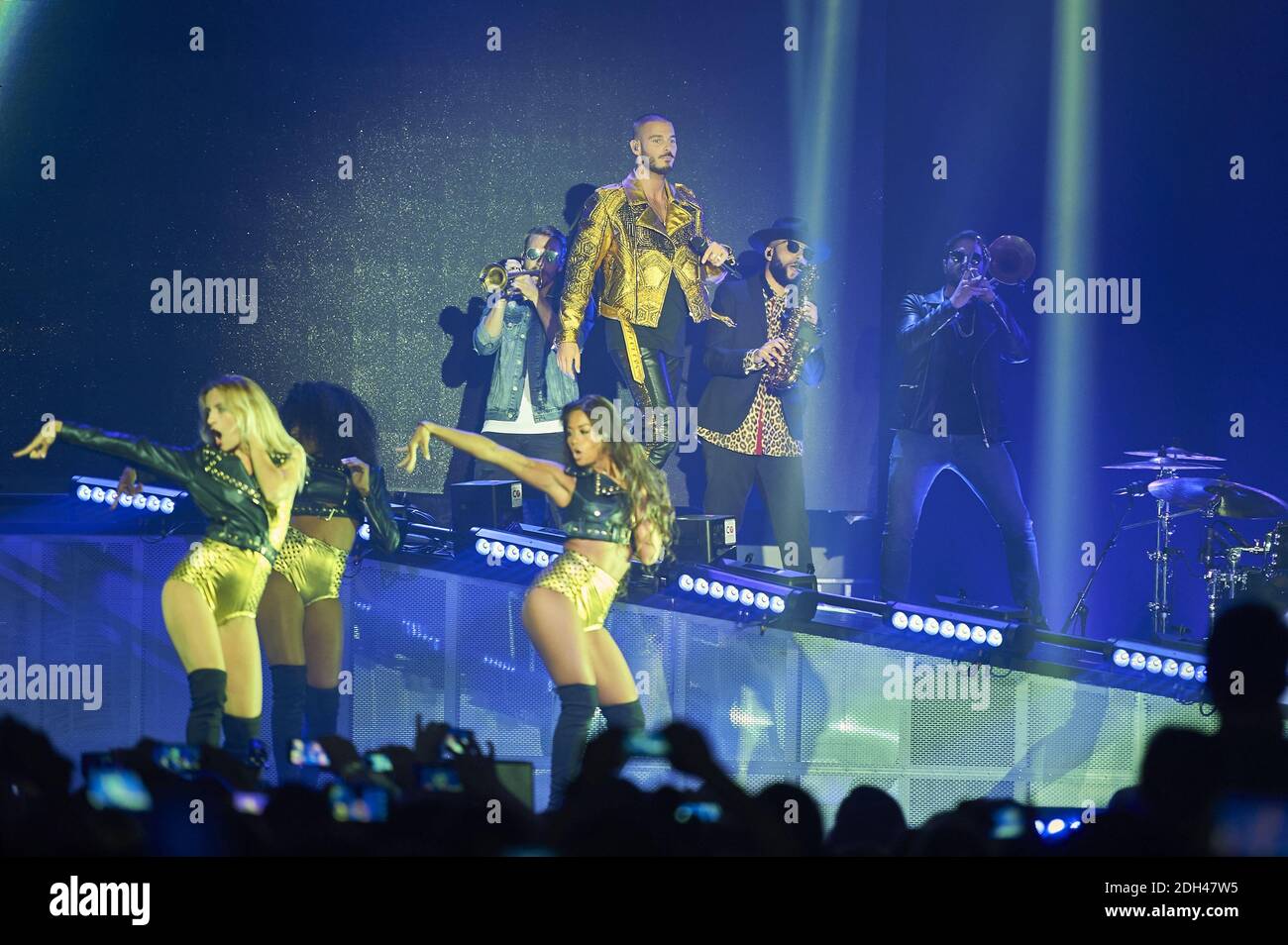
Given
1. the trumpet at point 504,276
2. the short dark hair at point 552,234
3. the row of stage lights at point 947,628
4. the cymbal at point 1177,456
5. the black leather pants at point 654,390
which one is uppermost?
the short dark hair at point 552,234

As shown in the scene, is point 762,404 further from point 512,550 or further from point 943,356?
point 512,550

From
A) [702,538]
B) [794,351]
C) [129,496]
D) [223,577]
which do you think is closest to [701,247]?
[794,351]

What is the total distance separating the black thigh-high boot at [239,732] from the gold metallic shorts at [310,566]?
0.82 meters

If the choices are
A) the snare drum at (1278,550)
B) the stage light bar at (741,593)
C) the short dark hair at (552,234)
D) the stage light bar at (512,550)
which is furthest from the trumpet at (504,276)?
the snare drum at (1278,550)

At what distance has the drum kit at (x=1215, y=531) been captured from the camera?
324 inches

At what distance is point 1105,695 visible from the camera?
6.95m

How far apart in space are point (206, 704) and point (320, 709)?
0.84 meters

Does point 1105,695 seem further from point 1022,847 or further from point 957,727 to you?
point 1022,847

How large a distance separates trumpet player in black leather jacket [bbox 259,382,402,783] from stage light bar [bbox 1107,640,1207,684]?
3354 mm

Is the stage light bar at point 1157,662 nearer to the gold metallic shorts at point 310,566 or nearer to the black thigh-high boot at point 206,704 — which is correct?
the gold metallic shorts at point 310,566

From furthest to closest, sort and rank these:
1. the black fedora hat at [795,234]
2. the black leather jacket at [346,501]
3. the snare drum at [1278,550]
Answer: the black fedora hat at [795,234]
the snare drum at [1278,550]
the black leather jacket at [346,501]

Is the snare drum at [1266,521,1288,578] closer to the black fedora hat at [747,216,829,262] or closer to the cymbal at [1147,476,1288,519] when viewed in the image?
the cymbal at [1147,476,1288,519]

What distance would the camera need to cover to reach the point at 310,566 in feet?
23.2

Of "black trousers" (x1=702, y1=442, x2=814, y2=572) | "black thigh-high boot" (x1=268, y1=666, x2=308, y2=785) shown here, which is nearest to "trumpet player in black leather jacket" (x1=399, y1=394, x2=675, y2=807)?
"black thigh-high boot" (x1=268, y1=666, x2=308, y2=785)
